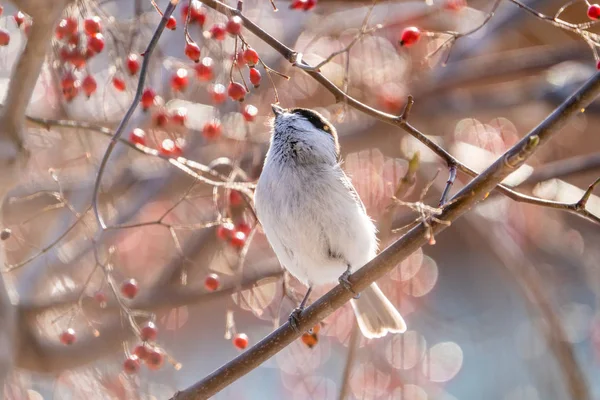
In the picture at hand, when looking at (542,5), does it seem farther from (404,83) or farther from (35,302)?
(35,302)

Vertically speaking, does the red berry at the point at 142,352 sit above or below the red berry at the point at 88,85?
below

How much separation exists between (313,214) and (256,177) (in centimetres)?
122

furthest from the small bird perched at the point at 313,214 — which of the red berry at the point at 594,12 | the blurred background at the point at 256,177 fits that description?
the red berry at the point at 594,12

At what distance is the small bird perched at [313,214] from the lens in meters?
2.97

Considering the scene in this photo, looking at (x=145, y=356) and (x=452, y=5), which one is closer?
A: (x=145, y=356)

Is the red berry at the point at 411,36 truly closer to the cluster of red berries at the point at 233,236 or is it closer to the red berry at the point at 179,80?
the red berry at the point at 179,80

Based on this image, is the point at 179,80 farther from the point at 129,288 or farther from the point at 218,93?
the point at 129,288

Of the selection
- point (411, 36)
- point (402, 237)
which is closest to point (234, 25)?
point (411, 36)

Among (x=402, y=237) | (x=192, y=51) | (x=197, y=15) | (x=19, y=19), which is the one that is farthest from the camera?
(x=197, y=15)

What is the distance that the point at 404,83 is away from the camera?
14.8 ft

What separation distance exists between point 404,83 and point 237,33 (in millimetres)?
2429

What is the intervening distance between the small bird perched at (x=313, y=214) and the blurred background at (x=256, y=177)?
15 cm

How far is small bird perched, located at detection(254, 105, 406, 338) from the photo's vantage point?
117 inches

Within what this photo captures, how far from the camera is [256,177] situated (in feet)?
13.6
